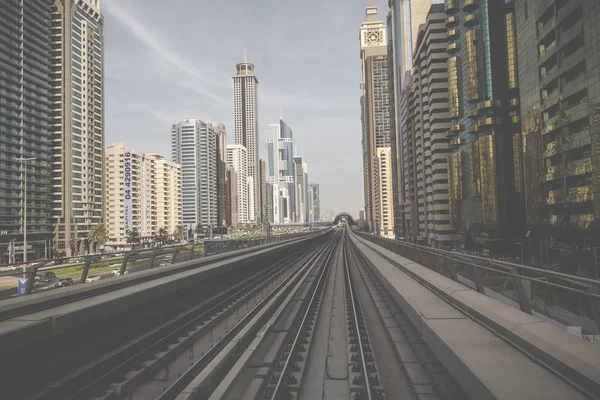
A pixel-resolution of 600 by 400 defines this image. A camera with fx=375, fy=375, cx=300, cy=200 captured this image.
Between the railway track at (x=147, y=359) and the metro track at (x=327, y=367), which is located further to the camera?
the metro track at (x=327, y=367)

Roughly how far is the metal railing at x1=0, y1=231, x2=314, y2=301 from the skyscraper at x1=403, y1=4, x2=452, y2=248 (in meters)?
73.3

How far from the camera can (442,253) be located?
13.1 meters

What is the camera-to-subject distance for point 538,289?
6699 millimetres

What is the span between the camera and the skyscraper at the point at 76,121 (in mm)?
93938

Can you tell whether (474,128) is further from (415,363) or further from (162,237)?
(162,237)

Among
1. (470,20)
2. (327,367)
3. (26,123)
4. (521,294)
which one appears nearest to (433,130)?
(470,20)

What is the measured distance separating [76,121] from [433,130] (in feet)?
299

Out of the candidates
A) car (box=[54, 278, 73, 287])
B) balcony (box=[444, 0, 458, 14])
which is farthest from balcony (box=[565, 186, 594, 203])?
balcony (box=[444, 0, 458, 14])

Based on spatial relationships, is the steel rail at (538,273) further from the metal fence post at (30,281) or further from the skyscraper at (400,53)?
the skyscraper at (400,53)

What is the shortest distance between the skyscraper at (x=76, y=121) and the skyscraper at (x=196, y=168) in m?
77.7

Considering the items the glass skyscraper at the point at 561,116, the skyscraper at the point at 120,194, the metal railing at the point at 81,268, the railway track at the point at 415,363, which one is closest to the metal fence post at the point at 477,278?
the railway track at the point at 415,363

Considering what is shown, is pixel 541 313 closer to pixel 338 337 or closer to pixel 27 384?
pixel 338 337

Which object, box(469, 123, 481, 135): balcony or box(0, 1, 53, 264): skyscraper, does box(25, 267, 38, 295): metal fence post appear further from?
box(0, 1, 53, 264): skyscraper

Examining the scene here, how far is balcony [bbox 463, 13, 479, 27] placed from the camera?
6700cm
